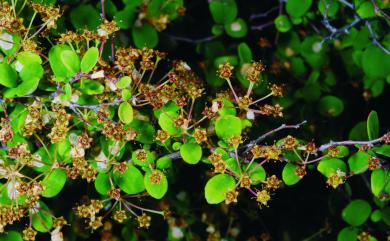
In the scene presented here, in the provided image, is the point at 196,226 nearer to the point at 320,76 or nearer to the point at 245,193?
the point at 245,193

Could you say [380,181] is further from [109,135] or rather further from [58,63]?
[58,63]

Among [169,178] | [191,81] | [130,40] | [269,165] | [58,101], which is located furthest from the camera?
[130,40]

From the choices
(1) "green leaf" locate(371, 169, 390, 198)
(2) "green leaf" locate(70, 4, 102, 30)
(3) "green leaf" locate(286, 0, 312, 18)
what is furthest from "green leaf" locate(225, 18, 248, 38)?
(1) "green leaf" locate(371, 169, 390, 198)

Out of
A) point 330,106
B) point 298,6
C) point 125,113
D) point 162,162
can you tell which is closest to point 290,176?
point 162,162

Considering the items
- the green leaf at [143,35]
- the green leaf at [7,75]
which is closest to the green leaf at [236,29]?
the green leaf at [143,35]

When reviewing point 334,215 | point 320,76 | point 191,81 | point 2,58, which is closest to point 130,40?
point 191,81
